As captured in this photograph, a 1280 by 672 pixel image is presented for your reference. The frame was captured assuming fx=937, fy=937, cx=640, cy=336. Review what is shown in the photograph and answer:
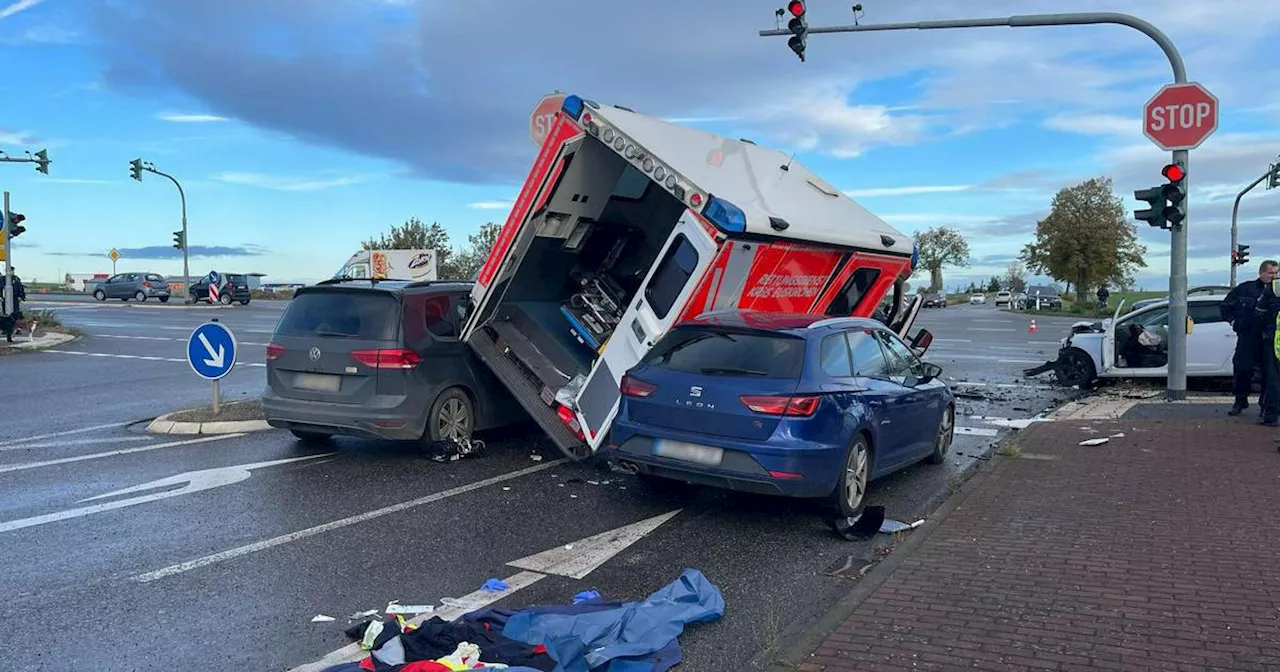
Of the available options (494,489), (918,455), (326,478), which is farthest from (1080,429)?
(326,478)

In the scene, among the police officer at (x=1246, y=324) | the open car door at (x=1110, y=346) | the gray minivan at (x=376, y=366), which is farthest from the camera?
the open car door at (x=1110, y=346)

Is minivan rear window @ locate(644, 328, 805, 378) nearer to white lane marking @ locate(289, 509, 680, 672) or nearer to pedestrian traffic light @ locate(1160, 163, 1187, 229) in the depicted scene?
white lane marking @ locate(289, 509, 680, 672)

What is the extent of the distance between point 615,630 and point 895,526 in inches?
119

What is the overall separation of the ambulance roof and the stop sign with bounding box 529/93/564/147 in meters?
0.53

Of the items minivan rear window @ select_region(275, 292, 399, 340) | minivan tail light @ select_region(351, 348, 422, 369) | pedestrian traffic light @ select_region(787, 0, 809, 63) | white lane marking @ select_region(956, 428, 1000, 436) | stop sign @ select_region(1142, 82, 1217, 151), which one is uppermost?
pedestrian traffic light @ select_region(787, 0, 809, 63)

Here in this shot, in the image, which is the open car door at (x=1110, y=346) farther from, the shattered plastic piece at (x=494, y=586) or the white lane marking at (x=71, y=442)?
the white lane marking at (x=71, y=442)

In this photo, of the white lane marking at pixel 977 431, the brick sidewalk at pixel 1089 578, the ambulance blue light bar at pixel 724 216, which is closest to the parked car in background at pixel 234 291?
the white lane marking at pixel 977 431

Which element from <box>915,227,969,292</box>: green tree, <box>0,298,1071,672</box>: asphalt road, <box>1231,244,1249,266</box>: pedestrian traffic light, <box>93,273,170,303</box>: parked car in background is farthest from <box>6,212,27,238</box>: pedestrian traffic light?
<box>915,227,969,292</box>: green tree

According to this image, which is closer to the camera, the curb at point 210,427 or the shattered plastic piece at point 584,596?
the shattered plastic piece at point 584,596

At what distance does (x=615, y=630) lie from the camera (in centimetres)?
436

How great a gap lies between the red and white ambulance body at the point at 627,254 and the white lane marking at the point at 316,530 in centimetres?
66

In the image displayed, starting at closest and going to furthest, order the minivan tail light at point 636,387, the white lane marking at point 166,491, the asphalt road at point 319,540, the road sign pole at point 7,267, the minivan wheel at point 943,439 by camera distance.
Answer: the asphalt road at point 319,540 → the white lane marking at point 166,491 → the minivan tail light at point 636,387 → the minivan wheel at point 943,439 → the road sign pole at point 7,267

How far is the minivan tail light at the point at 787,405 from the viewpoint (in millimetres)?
6297

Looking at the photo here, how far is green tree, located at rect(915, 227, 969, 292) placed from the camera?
10638 cm
